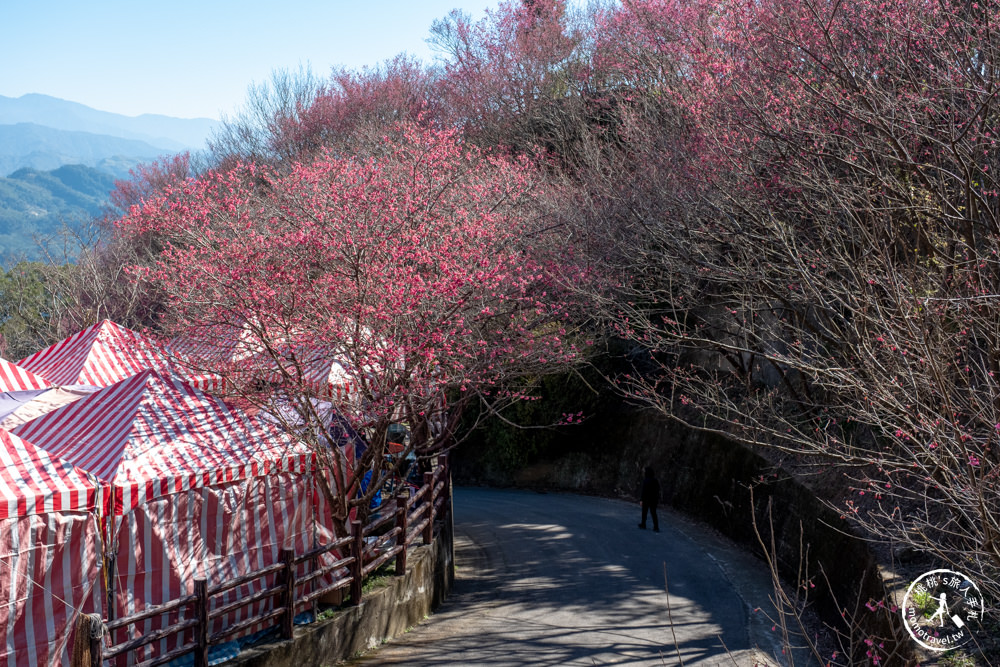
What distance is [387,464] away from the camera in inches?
562

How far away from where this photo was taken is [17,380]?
12266mm

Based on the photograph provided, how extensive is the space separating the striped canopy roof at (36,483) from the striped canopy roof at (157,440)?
10.5 inches

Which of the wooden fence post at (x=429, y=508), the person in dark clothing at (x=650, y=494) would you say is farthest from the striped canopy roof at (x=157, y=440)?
the person in dark clothing at (x=650, y=494)

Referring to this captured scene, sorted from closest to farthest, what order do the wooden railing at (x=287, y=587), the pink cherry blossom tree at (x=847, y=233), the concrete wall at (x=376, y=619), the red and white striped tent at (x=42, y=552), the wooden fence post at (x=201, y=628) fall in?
the pink cherry blossom tree at (x=847, y=233)
the red and white striped tent at (x=42, y=552)
the wooden railing at (x=287, y=587)
the wooden fence post at (x=201, y=628)
the concrete wall at (x=376, y=619)

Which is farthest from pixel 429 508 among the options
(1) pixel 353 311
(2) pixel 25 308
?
(2) pixel 25 308

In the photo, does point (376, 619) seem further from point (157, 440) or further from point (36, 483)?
point (36, 483)

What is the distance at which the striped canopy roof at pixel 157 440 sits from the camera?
7.95 meters

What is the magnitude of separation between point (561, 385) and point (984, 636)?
15.0 metres

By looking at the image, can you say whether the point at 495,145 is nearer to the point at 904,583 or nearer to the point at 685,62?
the point at 685,62

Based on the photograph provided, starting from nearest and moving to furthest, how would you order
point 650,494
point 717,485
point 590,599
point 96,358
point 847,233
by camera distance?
point 847,233
point 590,599
point 96,358
point 650,494
point 717,485

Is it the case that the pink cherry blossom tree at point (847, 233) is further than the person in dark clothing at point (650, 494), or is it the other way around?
the person in dark clothing at point (650, 494)

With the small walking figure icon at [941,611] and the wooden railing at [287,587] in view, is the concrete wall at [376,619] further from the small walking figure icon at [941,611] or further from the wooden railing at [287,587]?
the small walking figure icon at [941,611]

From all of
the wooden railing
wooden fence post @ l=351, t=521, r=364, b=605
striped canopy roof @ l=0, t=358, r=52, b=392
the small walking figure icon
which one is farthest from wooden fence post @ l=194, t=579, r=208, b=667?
the small walking figure icon

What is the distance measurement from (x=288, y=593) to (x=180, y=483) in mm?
1701
